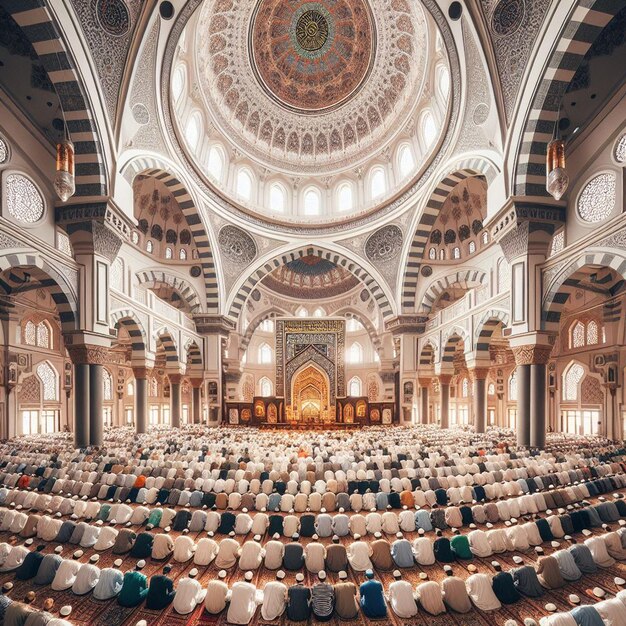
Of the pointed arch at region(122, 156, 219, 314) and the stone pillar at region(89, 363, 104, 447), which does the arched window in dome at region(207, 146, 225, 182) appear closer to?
the pointed arch at region(122, 156, 219, 314)

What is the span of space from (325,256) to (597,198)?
15.9m

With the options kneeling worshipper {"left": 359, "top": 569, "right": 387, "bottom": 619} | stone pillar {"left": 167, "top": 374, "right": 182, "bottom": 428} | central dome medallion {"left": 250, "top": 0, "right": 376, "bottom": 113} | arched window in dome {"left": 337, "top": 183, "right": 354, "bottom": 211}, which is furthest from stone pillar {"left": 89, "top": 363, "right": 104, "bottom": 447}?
central dome medallion {"left": 250, "top": 0, "right": 376, "bottom": 113}

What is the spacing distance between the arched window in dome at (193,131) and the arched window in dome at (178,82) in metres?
1.50

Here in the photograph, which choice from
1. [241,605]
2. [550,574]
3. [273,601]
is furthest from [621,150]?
[241,605]

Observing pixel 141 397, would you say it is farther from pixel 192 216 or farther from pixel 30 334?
pixel 192 216

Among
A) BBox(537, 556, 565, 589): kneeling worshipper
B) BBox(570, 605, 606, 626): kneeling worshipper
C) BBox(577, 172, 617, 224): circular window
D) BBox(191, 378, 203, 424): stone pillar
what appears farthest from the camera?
Result: BBox(191, 378, 203, 424): stone pillar

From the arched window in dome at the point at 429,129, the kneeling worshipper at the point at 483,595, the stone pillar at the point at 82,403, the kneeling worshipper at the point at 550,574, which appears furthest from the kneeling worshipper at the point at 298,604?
the arched window in dome at the point at 429,129

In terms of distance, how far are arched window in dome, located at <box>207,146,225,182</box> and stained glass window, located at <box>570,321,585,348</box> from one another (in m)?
18.5

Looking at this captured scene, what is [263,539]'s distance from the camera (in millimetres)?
6398

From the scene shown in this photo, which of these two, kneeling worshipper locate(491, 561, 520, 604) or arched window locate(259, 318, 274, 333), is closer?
kneeling worshipper locate(491, 561, 520, 604)

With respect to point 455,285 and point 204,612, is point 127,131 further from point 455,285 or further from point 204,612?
point 455,285

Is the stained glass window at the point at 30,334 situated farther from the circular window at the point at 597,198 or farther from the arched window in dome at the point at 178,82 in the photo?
the circular window at the point at 597,198

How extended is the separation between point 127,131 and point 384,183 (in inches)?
576

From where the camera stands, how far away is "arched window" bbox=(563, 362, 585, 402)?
56.9ft
